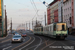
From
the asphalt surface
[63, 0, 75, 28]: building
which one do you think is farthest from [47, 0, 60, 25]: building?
the asphalt surface

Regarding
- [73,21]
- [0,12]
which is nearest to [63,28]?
[0,12]

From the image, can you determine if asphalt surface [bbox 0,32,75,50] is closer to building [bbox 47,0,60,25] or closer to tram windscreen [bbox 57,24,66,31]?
tram windscreen [bbox 57,24,66,31]

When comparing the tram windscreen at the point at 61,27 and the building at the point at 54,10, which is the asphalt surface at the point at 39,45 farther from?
the building at the point at 54,10

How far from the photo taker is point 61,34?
32188 mm

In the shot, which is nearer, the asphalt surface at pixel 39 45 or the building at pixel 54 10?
the asphalt surface at pixel 39 45

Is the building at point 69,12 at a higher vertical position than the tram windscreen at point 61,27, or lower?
higher

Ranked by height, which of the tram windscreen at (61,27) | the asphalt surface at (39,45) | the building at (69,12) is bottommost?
the asphalt surface at (39,45)

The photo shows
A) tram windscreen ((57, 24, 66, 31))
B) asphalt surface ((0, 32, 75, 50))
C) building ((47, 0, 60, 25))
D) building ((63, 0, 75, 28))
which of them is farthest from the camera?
building ((47, 0, 60, 25))

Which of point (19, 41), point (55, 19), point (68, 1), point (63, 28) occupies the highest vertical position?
point (68, 1)

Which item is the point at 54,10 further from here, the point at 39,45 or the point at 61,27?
the point at 39,45

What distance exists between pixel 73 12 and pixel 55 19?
2364 cm

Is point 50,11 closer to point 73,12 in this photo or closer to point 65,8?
point 65,8

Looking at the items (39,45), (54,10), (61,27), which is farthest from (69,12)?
(39,45)

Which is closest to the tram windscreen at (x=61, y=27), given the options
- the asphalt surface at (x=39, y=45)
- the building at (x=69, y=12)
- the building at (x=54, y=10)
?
the asphalt surface at (x=39, y=45)
